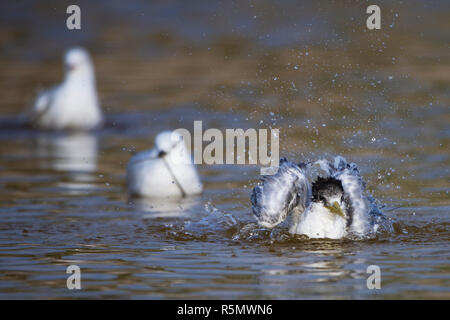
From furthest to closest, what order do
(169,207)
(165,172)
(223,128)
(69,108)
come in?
(69,108) < (223,128) < (165,172) < (169,207)

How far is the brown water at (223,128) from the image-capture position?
6.89 m

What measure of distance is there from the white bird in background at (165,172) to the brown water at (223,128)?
0.91 feet

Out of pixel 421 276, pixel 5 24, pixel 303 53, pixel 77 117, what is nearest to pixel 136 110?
pixel 77 117

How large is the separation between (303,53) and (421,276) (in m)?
11.3

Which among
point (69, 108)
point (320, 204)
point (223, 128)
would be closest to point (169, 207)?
point (320, 204)

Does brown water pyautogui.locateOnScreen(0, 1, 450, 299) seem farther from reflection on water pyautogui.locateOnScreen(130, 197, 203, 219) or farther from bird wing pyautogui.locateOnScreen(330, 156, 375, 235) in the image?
bird wing pyautogui.locateOnScreen(330, 156, 375, 235)

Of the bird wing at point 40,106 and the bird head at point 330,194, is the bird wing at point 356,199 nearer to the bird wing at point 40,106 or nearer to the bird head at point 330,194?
the bird head at point 330,194

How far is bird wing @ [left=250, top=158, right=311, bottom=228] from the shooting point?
7793 millimetres

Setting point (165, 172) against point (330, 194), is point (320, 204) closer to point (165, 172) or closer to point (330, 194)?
point (330, 194)

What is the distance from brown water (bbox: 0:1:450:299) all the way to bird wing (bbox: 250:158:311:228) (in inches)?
8.4

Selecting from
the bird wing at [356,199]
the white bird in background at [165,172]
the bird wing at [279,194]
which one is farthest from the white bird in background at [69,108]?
the bird wing at [356,199]

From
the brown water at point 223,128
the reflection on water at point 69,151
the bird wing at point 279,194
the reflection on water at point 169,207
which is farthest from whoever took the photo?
the reflection on water at point 69,151

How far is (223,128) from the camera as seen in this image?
12773 millimetres

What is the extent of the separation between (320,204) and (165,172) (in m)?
2.96
